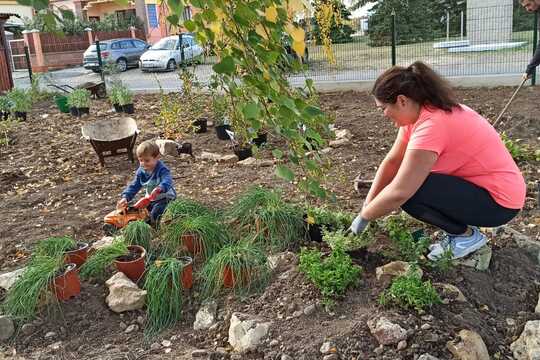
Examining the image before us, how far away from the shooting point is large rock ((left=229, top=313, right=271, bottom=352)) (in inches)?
92.9

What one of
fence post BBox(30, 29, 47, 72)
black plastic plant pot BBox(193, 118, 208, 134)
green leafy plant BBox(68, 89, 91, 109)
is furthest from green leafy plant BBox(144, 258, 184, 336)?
fence post BBox(30, 29, 47, 72)

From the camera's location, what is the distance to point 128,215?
12.4 ft

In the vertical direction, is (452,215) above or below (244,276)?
above

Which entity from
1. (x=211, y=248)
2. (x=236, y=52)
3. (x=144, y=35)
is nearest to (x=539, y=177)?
(x=211, y=248)

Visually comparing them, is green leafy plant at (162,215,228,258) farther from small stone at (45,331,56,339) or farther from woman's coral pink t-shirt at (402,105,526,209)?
woman's coral pink t-shirt at (402,105,526,209)

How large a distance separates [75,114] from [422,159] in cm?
814

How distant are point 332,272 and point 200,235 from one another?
0.98 meters

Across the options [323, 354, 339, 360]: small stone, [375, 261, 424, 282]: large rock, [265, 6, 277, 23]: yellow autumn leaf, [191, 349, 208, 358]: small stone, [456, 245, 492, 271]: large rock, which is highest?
[265, 6, 277, 23]: yellow autumn leaf

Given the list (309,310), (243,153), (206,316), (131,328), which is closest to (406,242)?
(309,310)

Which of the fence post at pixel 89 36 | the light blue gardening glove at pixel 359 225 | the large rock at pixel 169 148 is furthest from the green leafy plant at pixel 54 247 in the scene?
the fence post at pixel 89 36

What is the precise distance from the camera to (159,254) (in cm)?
326

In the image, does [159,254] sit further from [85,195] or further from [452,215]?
[85,195]

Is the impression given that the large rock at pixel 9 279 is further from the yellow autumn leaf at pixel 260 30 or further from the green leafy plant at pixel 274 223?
the yellow autumn leaf at pixel 260 30

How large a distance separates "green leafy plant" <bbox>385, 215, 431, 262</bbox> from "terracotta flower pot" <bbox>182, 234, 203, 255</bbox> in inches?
43.0
